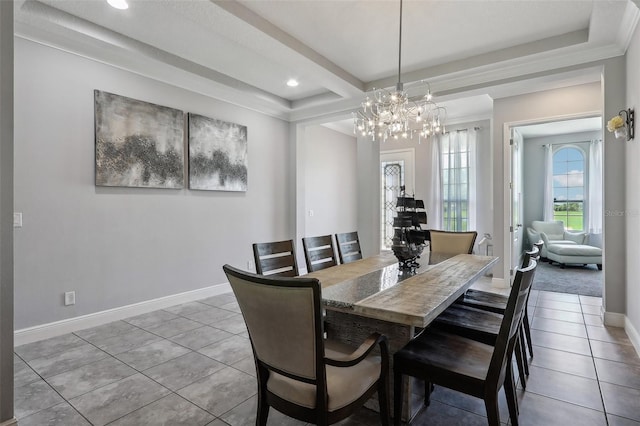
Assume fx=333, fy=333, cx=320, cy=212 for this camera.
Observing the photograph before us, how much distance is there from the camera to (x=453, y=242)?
11.4ft

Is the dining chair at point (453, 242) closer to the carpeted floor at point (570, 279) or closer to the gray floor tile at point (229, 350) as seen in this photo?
the gray floor tile at point (229, 350)

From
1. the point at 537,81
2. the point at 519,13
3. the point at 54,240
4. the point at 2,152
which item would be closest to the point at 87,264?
the point at 54,240

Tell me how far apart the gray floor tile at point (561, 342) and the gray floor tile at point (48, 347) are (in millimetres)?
3978

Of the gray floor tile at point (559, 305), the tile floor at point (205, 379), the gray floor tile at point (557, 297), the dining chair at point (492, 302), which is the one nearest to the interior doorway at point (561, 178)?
the gray floor tile at point (557, 297)

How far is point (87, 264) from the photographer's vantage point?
10.6 ft

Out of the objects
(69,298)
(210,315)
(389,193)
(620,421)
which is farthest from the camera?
(389,193)

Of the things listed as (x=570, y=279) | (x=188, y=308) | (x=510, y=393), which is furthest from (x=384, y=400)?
(x=570, y=279)

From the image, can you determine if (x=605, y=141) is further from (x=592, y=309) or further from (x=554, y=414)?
(x=554, y=414)

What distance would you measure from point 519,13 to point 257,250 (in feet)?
9.35

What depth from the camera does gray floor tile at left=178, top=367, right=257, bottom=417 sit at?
6.54ft

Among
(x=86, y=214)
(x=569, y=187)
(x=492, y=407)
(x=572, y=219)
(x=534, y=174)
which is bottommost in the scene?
(x=492, y=407)

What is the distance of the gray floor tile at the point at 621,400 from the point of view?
1857mm

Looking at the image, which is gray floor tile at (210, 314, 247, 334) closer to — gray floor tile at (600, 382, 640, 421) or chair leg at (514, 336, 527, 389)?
chair leg at (514, 336, 527, 389)

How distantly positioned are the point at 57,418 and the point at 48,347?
1.23 m
